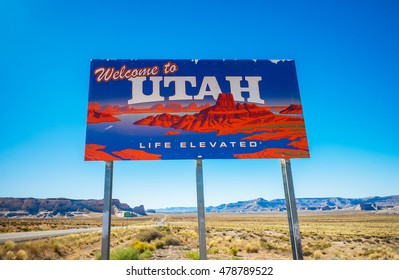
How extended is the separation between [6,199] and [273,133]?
139 metres

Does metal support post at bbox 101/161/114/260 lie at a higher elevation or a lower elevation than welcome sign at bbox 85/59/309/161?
lower

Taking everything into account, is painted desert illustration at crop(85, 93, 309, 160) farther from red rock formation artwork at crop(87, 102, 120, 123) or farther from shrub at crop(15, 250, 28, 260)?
shrub at crop(15, 250, 28, 260)

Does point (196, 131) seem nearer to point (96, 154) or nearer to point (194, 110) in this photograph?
point (194, 110)

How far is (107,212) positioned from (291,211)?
4.69 metres

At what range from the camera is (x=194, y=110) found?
7047 millimetres

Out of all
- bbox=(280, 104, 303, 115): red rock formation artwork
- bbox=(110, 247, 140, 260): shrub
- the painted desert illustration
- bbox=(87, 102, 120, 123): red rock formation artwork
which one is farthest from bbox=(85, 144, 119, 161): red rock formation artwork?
bbox=(110, 247, 140, 260): shrub

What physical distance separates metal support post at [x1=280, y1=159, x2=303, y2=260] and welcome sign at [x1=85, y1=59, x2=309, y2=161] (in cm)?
43

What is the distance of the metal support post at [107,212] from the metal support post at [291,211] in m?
4.52

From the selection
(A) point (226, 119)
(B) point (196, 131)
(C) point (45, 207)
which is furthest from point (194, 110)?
(C) point (45, 207)

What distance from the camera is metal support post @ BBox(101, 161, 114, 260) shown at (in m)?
6.04
